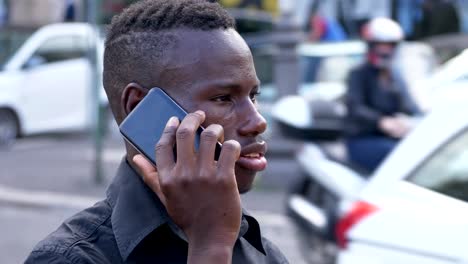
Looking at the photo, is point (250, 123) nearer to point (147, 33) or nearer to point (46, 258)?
point (147, 33)

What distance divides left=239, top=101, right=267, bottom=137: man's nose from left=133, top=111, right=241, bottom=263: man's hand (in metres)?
0.18

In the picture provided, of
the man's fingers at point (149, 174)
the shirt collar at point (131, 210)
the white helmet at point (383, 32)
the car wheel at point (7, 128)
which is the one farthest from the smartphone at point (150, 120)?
the car wheel at point (7, 128)

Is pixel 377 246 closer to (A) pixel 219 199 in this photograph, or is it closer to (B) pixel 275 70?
(A) pixel 219 199

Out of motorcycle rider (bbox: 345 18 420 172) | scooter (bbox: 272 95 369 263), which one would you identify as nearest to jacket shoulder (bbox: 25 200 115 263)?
scooter (bbox: 272 95 369 263)

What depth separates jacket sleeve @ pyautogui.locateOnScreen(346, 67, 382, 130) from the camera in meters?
7.64

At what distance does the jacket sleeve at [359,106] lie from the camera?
764cm

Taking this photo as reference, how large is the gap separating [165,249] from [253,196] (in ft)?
28.4

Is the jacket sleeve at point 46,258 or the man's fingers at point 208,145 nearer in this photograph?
the man's fingers at point 208,145

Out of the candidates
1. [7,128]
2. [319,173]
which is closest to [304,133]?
[319,173]

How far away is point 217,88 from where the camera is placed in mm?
1940

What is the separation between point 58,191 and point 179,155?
9.58 m

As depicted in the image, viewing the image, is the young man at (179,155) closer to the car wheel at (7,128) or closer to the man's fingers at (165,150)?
the man's fingers at (165,150)

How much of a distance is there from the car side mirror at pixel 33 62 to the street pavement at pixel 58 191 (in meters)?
1.08

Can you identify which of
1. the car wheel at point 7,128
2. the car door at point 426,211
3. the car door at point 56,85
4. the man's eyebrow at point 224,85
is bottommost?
the car wheel at point 7,128
